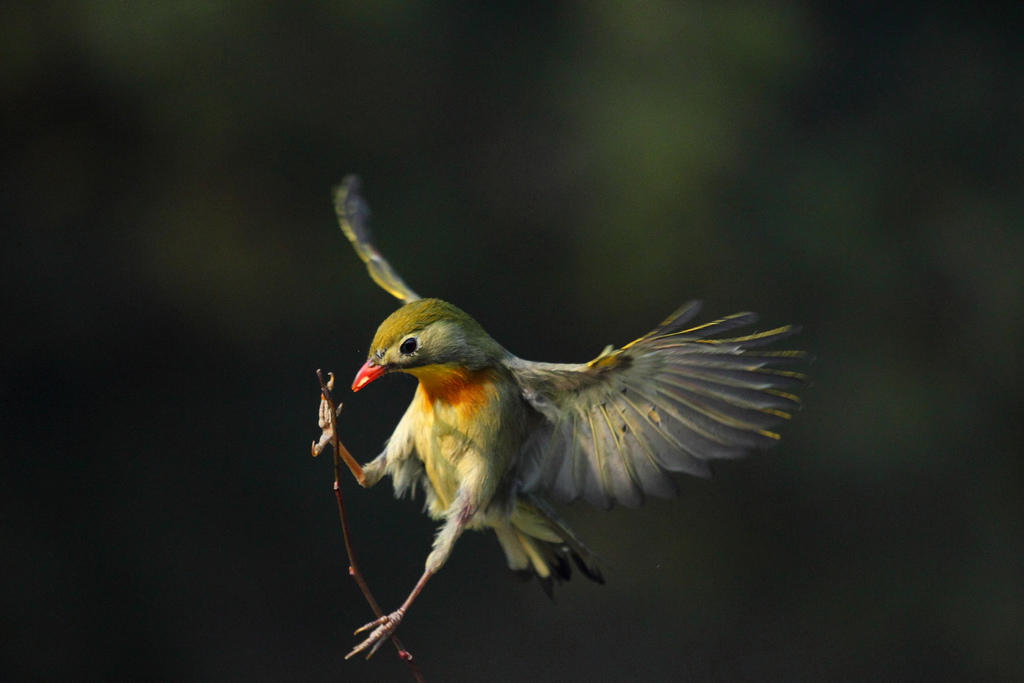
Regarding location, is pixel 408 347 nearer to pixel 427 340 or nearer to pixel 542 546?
pixel 427 340

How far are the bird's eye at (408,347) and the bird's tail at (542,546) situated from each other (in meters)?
0.41

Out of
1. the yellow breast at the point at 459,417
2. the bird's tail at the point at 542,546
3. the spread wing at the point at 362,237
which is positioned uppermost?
the spread wing at the point at 362,237

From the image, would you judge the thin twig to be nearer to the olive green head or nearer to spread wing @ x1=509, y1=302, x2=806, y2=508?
the olive green head

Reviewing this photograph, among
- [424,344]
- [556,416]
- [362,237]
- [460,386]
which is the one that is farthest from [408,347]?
[362,237]

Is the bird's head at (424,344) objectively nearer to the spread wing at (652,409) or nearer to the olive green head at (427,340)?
the olive green head at (427,340)

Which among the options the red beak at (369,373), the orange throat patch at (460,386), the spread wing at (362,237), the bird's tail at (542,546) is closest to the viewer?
the red beak at (369,373)

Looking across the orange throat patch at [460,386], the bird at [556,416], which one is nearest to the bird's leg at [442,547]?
the bird at [556,416]

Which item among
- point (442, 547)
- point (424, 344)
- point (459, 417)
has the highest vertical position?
point (424, 344)

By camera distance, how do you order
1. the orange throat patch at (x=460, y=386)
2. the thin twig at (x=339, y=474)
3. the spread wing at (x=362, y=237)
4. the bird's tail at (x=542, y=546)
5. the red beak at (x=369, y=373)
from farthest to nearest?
1. the spread wing at (x=362, y=237)
2. the bird's tail at (x=542, y=546)
3. the orange throat patch at (x=460, y=386)
4. the red beak at (x=369, y=373)
5. the thin twig at (x=339, y=474)

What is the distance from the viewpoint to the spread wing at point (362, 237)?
5.79ft

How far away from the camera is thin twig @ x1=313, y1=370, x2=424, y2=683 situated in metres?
1.09

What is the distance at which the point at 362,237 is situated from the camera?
184cm

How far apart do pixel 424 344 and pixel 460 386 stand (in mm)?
139

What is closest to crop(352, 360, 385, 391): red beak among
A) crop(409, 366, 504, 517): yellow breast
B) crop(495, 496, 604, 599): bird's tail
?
crop(409, 366, 504, 517): yellow breast
